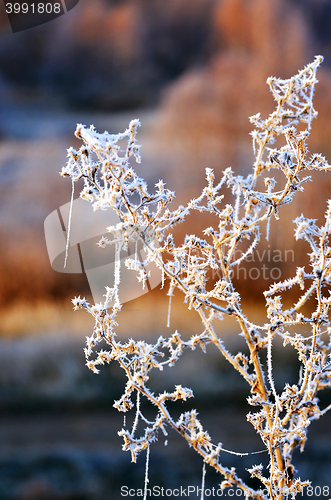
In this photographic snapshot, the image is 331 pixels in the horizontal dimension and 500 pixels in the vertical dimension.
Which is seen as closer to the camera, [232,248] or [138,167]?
[232,248]

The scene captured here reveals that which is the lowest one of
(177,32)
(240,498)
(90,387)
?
(240,498)

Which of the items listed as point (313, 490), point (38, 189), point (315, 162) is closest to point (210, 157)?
point (38, 189)

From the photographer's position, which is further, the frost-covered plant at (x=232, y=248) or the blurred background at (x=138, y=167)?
the blurred background at (x=138, y=167)

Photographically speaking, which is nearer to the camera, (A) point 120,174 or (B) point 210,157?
(A) point 120,174

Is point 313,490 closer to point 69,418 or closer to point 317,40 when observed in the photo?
point 69,418

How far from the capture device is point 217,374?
436 cm

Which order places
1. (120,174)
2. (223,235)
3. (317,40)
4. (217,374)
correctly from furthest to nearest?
(217,374), (317,40), (223,235), (120,174)

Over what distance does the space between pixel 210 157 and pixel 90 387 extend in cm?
297

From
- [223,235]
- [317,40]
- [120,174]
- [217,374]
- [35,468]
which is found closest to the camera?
[120,174]

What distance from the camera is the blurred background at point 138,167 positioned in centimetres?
418

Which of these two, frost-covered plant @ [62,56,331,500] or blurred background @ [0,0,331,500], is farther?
blurred background @ [0,0,331,500]

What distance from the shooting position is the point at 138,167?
427cm

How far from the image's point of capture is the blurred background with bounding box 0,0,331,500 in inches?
164

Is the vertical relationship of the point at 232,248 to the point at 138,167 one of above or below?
below
